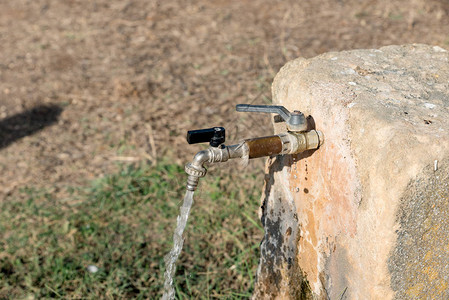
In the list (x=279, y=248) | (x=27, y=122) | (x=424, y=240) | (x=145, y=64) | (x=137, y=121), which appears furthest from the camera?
(x=145, y=64)

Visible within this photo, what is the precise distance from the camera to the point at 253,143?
1.62 metres

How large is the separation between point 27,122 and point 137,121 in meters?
0.95

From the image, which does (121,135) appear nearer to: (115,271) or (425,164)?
(115,271)

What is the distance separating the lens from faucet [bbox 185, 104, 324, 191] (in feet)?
5.29

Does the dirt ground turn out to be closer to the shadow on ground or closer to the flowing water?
the shadow on ground

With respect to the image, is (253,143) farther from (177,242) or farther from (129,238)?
(129,238)

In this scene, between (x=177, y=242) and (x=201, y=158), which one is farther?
(x=177, y=242)

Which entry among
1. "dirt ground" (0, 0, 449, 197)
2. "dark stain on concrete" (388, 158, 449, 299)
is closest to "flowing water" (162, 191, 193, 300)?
"dark stain on concrete" (388, 158, 449, 299)

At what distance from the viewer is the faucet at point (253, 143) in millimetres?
1611

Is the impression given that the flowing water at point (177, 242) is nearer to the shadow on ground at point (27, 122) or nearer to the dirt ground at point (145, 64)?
the dirt ground at point (145, 64)

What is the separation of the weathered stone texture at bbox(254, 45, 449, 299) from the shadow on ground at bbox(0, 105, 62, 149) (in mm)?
2608

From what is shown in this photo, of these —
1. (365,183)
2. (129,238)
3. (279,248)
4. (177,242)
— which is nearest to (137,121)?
(129,238)

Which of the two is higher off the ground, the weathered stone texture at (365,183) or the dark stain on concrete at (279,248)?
the weathered stone texture at (365,183)

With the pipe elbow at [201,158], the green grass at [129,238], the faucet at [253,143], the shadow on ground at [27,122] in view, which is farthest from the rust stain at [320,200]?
the shadow on ground at [27,122]
